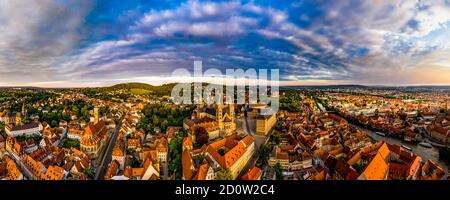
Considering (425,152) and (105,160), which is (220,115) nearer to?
(105,160)

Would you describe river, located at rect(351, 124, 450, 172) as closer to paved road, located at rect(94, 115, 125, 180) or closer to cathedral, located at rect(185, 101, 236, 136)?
cathedral, located at rect(185, 101, 236, 136)

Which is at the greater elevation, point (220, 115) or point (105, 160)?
point (220, 115)

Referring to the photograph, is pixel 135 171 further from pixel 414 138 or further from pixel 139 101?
pixel 414 138

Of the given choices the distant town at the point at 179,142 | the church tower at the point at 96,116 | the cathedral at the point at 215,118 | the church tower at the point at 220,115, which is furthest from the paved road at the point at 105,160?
the church tower at the point at 220,115

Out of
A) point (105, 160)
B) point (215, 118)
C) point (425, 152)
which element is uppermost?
point (215, 118)

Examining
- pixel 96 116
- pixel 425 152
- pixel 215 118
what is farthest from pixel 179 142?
pixel 425 152

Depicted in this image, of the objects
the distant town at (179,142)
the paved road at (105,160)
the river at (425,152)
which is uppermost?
the distant town at (179,142)

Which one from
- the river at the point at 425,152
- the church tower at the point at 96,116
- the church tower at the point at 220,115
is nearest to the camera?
the river at the point at 425,152

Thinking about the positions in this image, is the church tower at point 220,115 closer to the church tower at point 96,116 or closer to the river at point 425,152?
the church tower at point 96,116

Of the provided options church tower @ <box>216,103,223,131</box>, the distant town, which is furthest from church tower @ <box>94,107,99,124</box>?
church tower @ <box>216,103,223,131</box>

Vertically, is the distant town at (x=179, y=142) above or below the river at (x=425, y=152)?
above

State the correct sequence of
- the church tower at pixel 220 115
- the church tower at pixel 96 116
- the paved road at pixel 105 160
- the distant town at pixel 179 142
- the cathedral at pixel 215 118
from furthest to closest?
1. the church tower at pixel 96 116
2. the church tower at pixel 220 115
3. the cathedral at pixel 215 118
4. the paved road at pixel 105 160
5. the distant town at pixel 179 142
